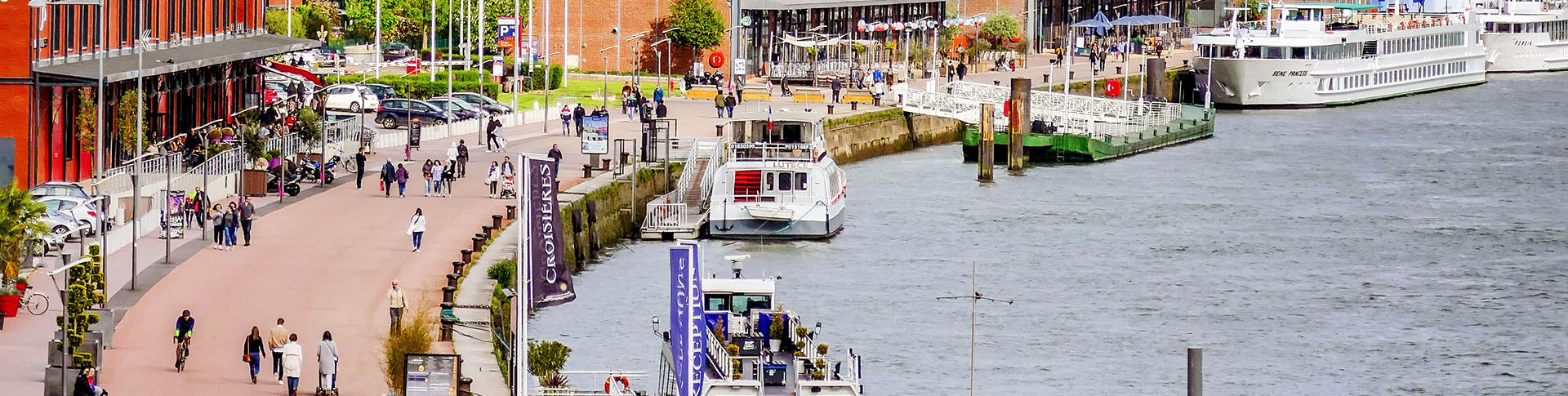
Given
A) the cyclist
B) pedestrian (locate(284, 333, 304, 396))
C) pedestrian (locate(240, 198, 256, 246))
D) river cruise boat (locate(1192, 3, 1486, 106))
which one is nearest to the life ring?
pedestrian (locate(284, 333, 304, 396))

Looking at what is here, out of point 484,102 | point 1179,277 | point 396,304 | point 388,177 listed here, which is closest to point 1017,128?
point 484,102

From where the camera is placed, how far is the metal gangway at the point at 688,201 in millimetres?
66188

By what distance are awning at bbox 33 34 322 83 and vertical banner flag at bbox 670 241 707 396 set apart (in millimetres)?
27223

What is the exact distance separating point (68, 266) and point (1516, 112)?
310ft

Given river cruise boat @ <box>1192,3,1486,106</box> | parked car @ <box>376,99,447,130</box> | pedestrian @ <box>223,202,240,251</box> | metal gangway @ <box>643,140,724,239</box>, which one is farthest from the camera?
river cruise boat @ <box>1192,3,1486,106</box>

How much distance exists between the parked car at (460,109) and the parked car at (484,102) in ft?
1.11

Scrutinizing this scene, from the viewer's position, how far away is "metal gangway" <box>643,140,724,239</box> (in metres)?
66.2

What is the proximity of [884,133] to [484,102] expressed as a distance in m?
15.2

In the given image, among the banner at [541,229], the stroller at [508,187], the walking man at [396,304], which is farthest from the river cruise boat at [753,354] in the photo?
the stroller at [508,187]

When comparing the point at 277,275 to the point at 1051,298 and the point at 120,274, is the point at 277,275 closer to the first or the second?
the point at 120,274

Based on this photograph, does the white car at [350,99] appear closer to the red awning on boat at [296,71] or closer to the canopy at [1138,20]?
the red awning on boat at [296,71]

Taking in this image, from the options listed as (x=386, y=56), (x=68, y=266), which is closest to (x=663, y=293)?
(x=68, y=266)

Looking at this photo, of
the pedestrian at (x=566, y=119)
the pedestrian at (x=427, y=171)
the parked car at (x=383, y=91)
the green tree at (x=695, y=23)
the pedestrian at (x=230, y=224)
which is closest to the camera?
the pedestrian at (x=230, y=224)

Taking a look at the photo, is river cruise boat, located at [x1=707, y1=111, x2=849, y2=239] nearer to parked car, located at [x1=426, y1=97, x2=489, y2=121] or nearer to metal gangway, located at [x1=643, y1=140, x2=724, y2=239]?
metal gangway, located at [x1=643, y1=140, x2=724, y2=239]
